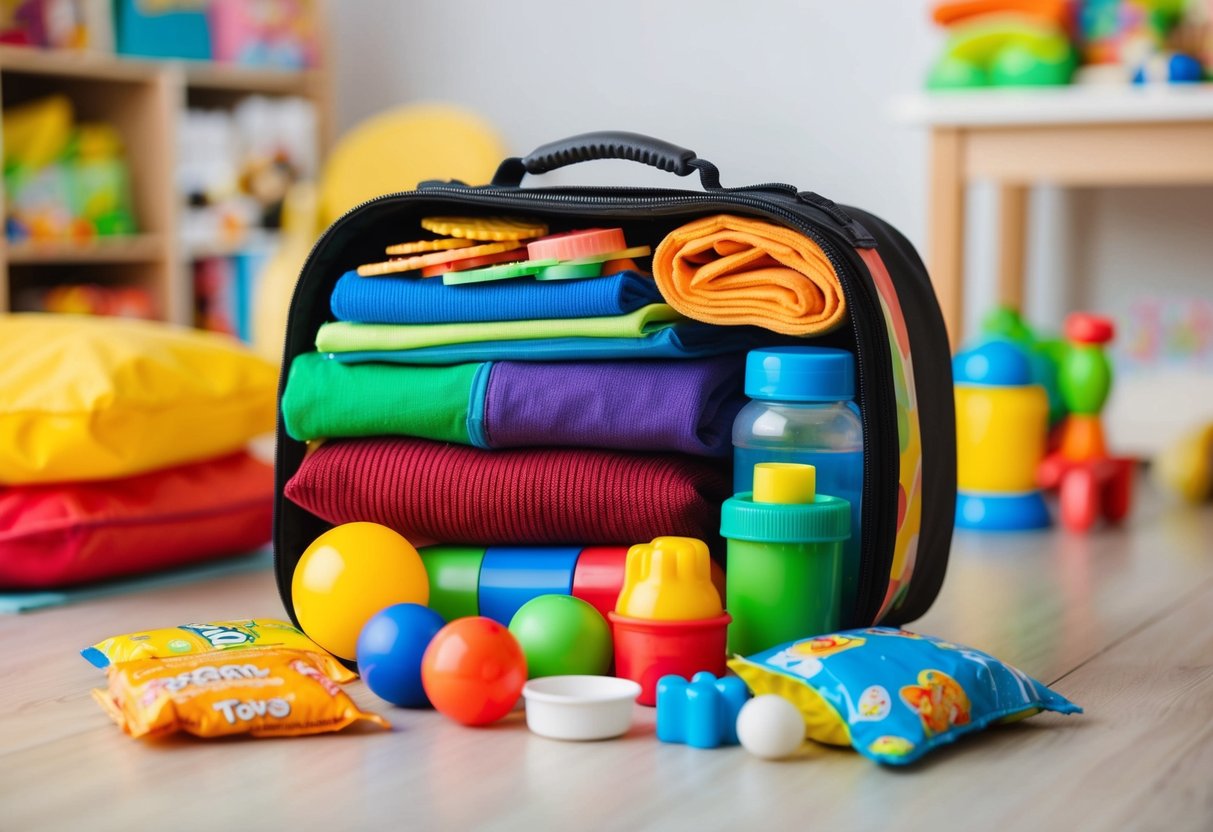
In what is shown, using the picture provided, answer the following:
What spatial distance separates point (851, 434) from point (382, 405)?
0.34m

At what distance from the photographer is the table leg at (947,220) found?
193cm

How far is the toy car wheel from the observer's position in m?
1.69

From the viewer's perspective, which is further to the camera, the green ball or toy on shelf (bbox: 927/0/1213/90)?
toy on shelf (bbox: 927/0/1213/90)

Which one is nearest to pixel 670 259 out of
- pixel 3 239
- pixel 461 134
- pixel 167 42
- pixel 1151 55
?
pixel 1151 55

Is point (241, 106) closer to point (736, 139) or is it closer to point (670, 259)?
point (736, 139)

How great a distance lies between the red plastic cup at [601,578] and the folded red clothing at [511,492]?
0.05ft

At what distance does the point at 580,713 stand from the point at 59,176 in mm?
2060

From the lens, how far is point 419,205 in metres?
1.09

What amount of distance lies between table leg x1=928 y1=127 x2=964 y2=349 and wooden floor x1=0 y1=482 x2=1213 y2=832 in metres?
0.91

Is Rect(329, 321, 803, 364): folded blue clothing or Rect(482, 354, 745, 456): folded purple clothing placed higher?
Rect(329, 321, 803, 364): folded blue clothing

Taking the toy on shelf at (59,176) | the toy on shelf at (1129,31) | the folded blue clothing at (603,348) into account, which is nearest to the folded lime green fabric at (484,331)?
the folded blue clothing at (603,348)

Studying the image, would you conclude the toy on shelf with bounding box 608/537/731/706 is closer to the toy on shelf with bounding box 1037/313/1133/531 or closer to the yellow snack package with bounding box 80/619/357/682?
the yellow snack package with bounding box 80/619/357/682

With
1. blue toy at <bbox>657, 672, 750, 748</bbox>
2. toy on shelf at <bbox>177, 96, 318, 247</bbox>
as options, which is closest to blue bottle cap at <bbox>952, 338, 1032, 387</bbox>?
blue toy at <bbox>657, 672, 750, 748</bbox>

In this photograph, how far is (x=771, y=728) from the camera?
81cm
